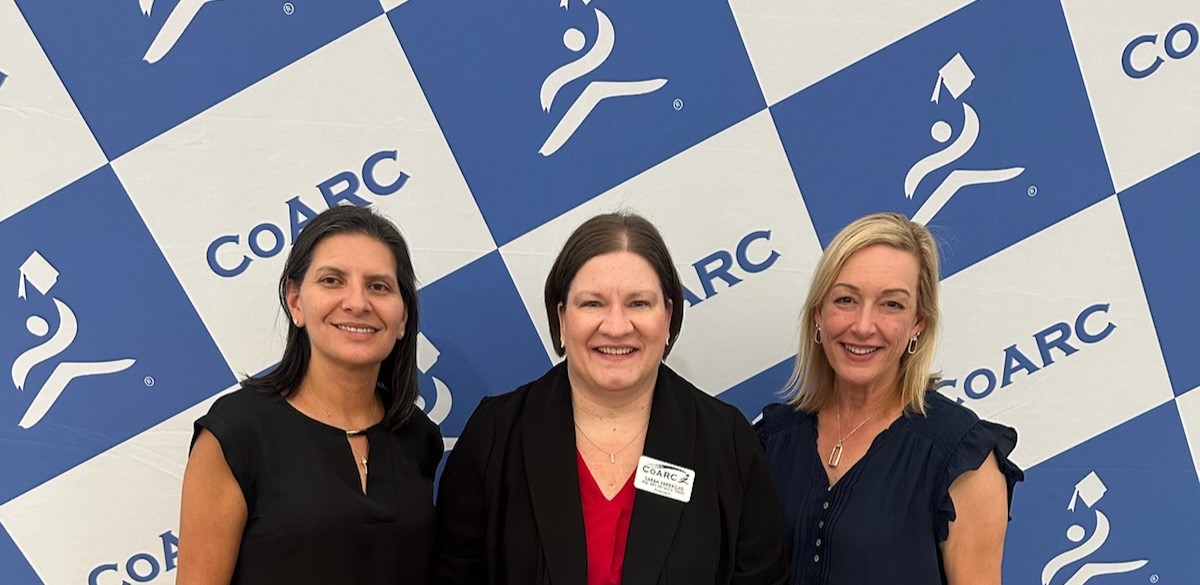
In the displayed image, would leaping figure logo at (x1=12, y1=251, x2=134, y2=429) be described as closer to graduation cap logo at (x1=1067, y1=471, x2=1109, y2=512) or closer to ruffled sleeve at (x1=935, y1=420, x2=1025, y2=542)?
ruffled sleeve at (x1=935, y1=420, x2=1025, y2=542)

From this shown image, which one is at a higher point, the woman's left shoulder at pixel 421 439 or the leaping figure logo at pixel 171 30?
the leaping figure logo at pixel 171 30

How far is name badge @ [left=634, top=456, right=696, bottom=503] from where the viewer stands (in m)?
1.44

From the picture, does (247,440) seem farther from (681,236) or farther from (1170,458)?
(1170,458)

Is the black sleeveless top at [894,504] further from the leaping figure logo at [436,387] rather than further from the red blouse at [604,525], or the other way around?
the leaping figure logo at [436,387]

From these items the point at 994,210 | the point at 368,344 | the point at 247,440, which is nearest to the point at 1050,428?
the point at 994,210

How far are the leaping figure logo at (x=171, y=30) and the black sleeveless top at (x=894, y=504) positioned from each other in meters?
1.74

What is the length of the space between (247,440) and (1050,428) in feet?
6.22

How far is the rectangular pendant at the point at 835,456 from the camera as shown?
1600 mm

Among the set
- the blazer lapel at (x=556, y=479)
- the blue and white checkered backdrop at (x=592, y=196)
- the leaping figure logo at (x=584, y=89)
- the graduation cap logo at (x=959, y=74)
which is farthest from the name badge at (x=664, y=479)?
the graduation cap logo at (x=959, y=74)

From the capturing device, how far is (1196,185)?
2.06m

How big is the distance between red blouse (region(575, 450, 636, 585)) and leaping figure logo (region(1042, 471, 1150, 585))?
4.41 ft

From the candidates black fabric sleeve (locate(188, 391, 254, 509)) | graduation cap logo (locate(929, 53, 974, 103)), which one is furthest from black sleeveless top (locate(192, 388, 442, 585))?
graduation cap logo (locate(929, 53, 974, 103))

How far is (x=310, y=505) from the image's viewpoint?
1.38 meters

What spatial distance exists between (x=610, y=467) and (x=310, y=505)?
53cm
